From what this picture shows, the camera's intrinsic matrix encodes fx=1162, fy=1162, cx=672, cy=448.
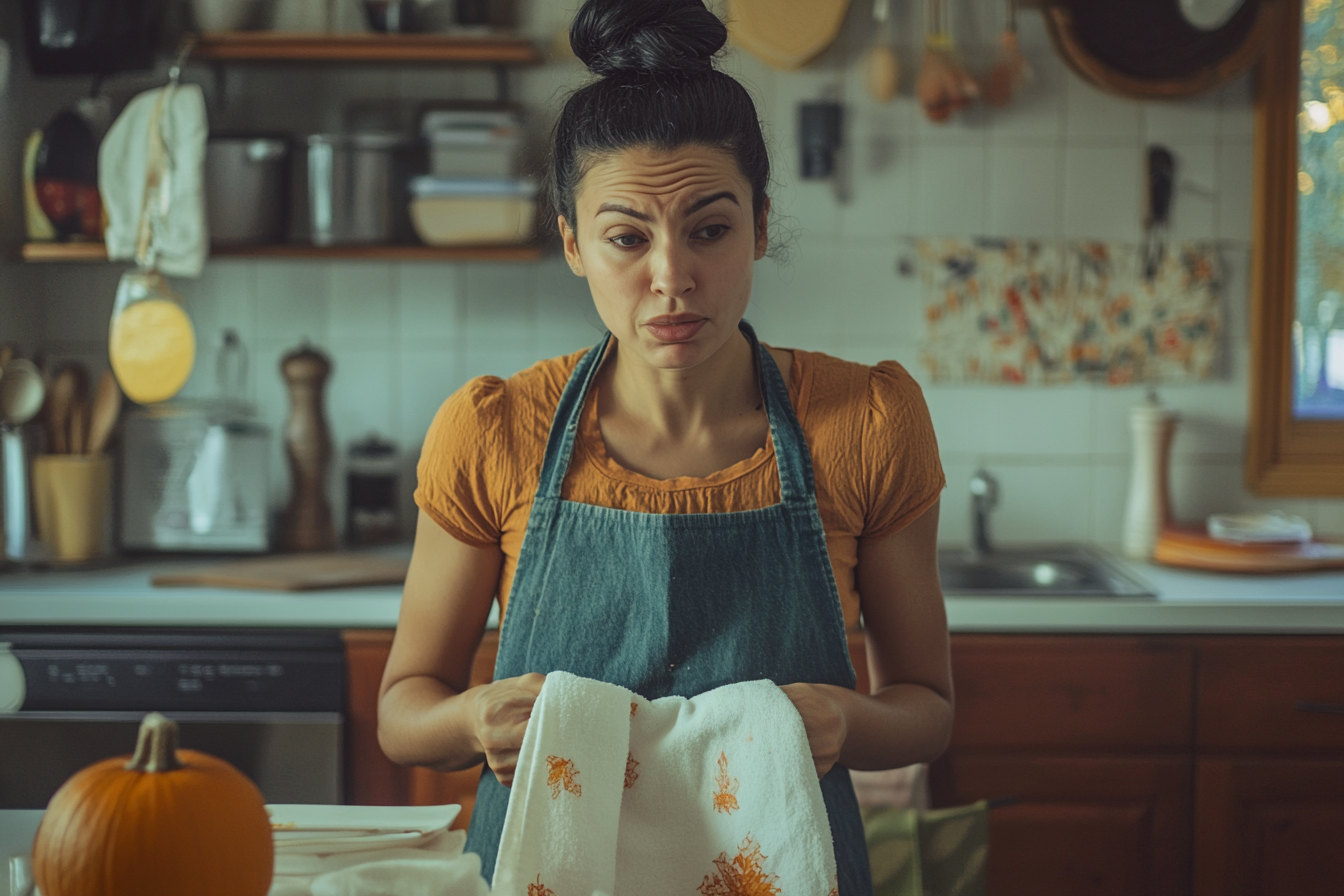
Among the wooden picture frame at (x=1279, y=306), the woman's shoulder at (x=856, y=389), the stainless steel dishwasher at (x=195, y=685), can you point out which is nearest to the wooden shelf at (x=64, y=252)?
the stainless steel dishwasher at (x=195, y=685)

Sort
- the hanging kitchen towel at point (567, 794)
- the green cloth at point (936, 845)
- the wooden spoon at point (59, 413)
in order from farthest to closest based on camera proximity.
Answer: the wooden spoon at point (59, 413) → the green cloth at point (936, 845) → the hanging kitchen towel at point (567, 794)

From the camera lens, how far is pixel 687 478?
3.59 ft

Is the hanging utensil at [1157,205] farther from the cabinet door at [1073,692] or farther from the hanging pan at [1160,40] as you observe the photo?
the cabinet door at [1073,692]

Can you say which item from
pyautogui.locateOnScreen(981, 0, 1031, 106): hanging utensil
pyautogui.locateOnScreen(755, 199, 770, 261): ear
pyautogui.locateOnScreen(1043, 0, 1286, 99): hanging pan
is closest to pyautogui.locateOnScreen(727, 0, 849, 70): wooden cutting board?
pyautogui.locateOnScreen(981, 0, 1031, 106): hanging utensil

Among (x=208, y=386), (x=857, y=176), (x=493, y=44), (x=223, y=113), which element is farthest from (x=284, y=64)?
(x=857, y=176)

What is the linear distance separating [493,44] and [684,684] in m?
1.54

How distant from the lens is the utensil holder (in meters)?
2.18

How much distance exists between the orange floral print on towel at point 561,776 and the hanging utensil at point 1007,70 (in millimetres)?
1913

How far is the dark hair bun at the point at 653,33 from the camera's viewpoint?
1007mm

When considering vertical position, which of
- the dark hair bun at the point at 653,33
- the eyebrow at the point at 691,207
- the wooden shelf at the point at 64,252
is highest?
the dark hair bun at the point at 653,33

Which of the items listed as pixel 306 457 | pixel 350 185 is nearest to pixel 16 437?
pixel 306 457

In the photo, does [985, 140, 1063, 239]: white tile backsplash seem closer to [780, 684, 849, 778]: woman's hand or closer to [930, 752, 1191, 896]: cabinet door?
[930, 752, 1191, 896]: cabinet door

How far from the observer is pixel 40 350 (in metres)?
2.46

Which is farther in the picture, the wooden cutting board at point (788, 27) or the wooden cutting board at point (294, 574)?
the wooden cutting board at point (788, 27)
